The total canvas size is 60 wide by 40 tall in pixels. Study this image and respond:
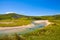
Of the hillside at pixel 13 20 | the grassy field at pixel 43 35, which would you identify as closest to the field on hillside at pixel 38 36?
the grassy field at pixel 43 35

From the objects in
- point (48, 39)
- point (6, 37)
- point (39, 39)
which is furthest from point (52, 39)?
point (6, 37)

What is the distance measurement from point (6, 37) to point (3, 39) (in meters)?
0.36

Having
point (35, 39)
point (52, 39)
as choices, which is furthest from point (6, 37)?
point (52, 39)

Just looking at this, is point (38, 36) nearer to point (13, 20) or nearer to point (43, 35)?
point (43, 35)

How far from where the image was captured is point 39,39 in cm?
1705

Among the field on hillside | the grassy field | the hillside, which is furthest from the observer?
the hillside

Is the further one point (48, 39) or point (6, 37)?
point (48, 39)

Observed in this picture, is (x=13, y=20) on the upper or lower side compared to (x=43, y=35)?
lower

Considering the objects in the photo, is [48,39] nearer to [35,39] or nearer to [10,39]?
[35,39]

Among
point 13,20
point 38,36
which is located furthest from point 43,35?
point 13,20

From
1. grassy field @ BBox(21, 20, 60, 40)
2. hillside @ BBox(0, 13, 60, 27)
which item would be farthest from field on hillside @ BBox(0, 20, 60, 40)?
hillside @ BBox(0, 13, 60, 27)

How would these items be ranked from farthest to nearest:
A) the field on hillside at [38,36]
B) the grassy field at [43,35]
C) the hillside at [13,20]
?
the hillside at [13,20], the grassy field at [43,35], the field on hillside at [38,36]

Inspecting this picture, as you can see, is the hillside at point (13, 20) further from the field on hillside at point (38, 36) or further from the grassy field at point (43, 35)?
the field on hillside at point (38, 36)

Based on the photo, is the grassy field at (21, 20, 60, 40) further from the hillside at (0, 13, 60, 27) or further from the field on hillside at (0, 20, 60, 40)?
the hillside at (0, 13, 60, 27)
